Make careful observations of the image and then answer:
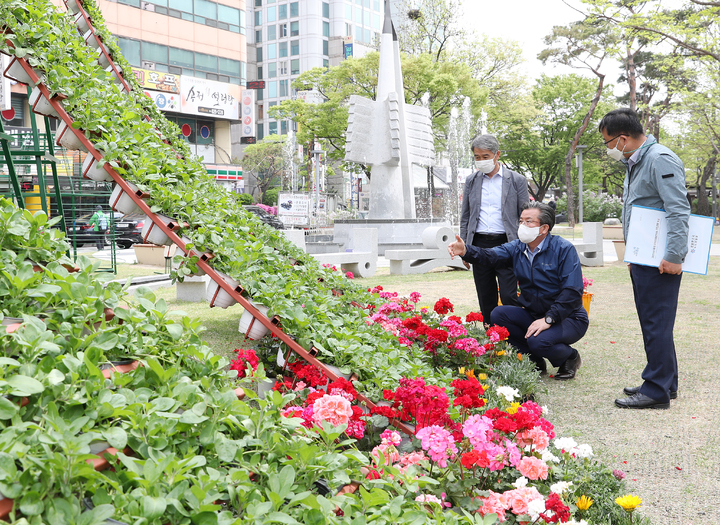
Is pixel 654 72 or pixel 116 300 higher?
pixel 654 72

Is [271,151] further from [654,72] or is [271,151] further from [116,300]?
[116,300]

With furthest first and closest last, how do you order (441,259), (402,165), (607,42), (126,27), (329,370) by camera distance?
(126,27)
(607,42)
(402,165)
(441,259)
(329,370)

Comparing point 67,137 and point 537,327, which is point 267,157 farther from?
point 537,327

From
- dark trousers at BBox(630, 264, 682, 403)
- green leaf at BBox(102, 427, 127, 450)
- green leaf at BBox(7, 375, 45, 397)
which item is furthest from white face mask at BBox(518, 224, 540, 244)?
green leaf at BBox(7, 375, 45, 397)

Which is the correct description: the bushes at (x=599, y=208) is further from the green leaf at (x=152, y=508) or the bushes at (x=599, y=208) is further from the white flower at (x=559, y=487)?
the green leaf at (x=152, y=508)

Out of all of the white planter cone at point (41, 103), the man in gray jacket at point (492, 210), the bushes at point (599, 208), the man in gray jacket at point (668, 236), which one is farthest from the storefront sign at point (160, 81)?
the man in gray jacket at point (668, 236)

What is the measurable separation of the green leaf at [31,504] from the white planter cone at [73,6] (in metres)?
6.21

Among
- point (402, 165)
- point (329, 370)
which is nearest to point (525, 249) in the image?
point (329, 370)

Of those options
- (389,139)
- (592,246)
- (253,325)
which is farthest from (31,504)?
(389,139)

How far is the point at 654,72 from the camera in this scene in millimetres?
35562

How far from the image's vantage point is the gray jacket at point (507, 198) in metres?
5.24

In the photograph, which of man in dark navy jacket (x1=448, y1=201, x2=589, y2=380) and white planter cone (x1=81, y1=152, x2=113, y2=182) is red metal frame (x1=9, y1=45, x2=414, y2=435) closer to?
white planter cone (x1=81, y1=152, x2=113, y2=182)

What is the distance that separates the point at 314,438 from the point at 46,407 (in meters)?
0.92

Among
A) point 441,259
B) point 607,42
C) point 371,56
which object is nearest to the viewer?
point 441,259
